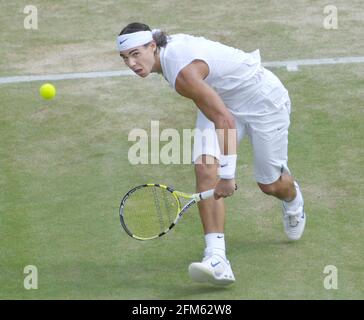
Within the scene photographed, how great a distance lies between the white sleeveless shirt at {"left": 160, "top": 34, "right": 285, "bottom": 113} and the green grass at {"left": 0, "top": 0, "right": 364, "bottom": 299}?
1224 millimetres

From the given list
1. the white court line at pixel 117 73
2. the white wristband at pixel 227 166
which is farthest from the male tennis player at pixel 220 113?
the white court line at pixel 117 73

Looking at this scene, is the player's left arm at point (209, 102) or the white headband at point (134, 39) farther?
the white headband at point (134, 39)

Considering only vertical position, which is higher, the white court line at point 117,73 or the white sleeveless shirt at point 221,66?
the white court line at point 117,73

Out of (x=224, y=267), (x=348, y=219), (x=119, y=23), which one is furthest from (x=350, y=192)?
(x=119, y=23)

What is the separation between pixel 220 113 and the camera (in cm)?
825

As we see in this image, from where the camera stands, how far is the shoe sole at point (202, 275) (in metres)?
8.39

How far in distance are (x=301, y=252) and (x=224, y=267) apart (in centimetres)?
84

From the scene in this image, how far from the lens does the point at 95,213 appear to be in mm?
9922

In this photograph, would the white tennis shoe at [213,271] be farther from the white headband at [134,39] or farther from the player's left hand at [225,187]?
the white headband at [134,39]

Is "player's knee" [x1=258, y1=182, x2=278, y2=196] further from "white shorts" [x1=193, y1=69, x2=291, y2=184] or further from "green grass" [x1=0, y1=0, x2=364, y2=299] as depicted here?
"green grass" [x1=0, y1=0, x2=364, y2=299]

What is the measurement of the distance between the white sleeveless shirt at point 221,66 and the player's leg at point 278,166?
0.75 feet

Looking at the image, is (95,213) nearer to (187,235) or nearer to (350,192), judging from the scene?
(187,235)

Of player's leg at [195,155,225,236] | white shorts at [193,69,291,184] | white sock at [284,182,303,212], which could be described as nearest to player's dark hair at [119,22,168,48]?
white shorts at [193,69,291,184]

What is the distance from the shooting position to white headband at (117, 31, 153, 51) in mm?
8516
